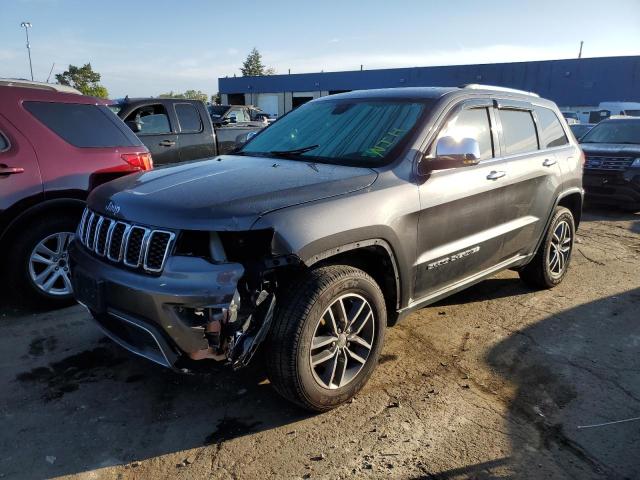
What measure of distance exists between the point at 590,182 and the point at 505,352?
22.3 feet

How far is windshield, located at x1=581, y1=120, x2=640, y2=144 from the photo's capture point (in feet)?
32.4

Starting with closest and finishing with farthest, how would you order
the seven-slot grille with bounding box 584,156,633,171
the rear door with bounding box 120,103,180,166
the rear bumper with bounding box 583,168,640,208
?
the rear door with bounding box 120,103,180,166 < the rear bumper with bounding box 583,168,640,208 < the seven-slot grille with bounding box 584,156,633,171

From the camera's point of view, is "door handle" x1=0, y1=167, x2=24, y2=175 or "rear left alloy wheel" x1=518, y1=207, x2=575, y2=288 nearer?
"door handle" x1=0, y1=167, x2=24, y2=175

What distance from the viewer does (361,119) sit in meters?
3.79

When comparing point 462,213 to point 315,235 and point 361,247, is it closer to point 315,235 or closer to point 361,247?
point 361,247

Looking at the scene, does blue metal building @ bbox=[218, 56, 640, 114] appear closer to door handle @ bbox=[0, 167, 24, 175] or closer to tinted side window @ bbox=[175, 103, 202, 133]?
tinted side window @ bbox=[175, 103, 202, 133]

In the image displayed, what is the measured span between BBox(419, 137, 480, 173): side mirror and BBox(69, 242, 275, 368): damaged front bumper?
1410 millimetres

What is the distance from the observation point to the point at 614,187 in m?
9.05

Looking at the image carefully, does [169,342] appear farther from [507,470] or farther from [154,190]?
[507,470]

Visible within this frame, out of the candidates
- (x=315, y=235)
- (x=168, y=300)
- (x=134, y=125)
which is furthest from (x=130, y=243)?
(x=134, y=125)

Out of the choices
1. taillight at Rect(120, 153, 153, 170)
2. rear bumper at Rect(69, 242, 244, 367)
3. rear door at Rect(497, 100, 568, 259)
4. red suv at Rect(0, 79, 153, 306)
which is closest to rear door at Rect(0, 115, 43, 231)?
red suv at Rect(0, 79, 153, 306)

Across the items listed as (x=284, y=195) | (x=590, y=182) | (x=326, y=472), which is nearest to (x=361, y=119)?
(x=284, y=195)

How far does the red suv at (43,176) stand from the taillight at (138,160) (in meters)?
0.07

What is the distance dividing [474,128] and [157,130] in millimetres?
5508
